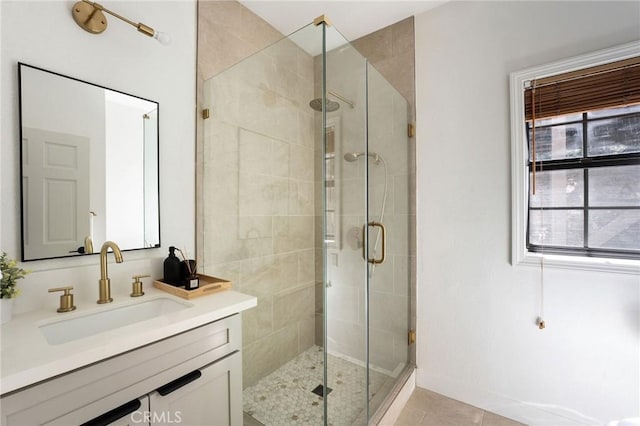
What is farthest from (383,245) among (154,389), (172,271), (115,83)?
(115,83)

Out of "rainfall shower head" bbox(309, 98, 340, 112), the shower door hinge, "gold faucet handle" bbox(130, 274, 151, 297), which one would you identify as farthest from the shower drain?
"rainfall shower head" bbox(309, 98, 340, 112)

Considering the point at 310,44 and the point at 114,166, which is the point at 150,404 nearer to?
the point at 114,166

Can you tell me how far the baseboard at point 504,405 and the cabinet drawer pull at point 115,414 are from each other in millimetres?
1972

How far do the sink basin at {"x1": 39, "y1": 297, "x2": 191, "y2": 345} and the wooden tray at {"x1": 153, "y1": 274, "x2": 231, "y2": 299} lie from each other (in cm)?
4

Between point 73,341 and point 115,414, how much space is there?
0.82ft

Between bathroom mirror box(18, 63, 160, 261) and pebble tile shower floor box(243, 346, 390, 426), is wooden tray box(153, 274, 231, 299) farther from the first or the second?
pebble tile shower floor box(243, 346, 390, 426)

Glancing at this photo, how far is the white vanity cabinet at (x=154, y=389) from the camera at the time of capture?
741 mm

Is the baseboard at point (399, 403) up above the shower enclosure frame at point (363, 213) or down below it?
below

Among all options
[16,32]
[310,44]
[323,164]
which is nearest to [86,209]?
[16,32]

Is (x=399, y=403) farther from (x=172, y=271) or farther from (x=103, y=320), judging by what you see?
(x=103, y=320)

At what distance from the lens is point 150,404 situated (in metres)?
0.93

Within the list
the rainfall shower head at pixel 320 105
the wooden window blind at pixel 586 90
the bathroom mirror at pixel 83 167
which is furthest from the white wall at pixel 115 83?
the wooden window blind at pixel 586 90

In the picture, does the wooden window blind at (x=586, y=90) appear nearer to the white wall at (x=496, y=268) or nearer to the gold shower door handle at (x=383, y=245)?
the white wall at (x=496, y=268)

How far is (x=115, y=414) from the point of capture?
844mm
